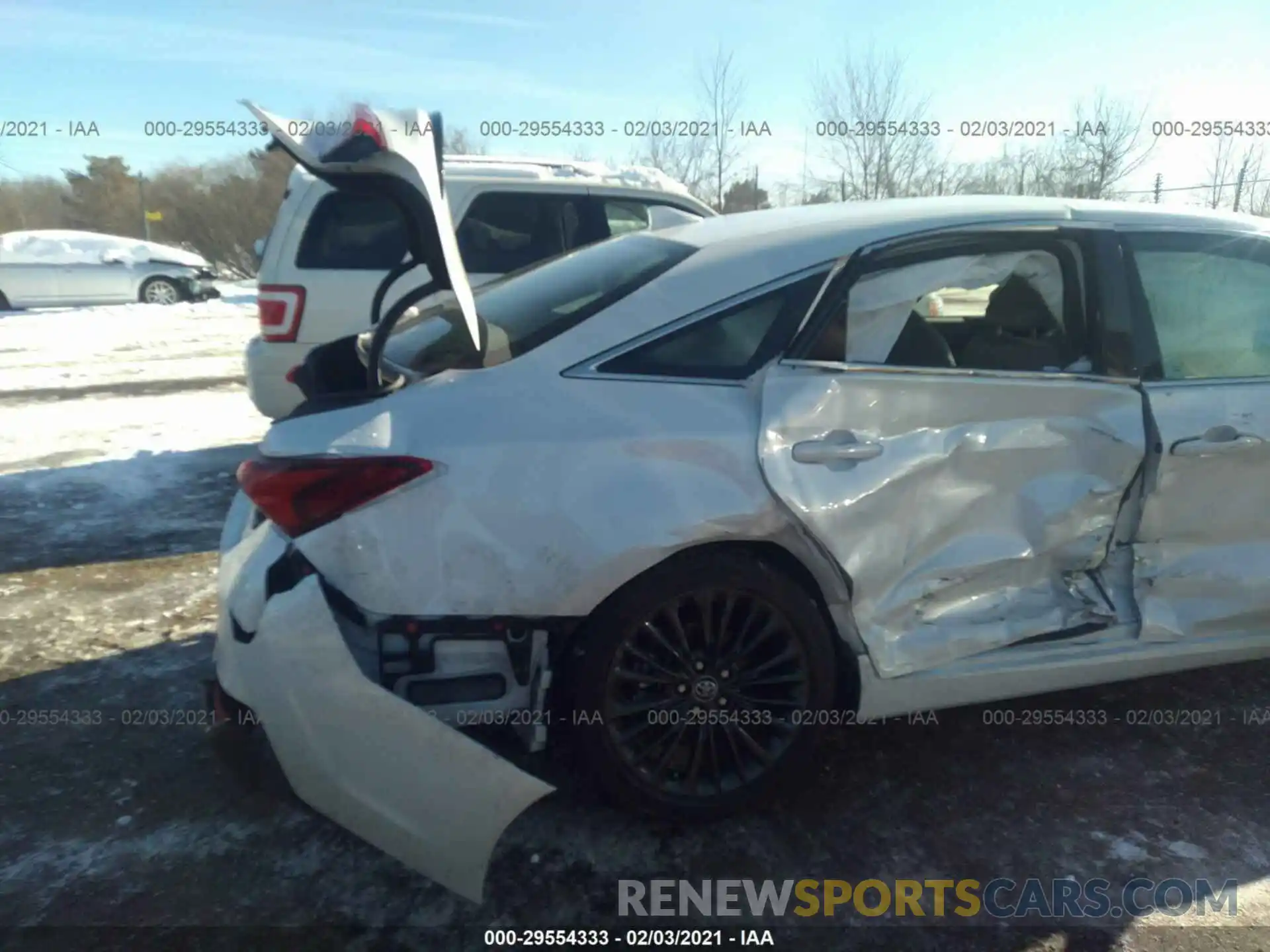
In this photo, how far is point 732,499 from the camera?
7.52 ft

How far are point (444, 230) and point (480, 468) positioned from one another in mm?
601

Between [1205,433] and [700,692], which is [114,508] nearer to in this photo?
[700,692]

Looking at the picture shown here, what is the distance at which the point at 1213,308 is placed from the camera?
2939mm

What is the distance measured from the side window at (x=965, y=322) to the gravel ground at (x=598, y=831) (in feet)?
4.15

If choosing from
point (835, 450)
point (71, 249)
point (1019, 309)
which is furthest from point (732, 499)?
point (71, 249)

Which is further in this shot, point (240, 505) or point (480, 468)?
point (240, 505)

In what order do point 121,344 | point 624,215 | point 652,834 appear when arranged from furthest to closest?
point 121,344 < point 624,215 < point 652,834

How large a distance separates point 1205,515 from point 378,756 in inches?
99.6

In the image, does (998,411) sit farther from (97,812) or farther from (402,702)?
(97,812)

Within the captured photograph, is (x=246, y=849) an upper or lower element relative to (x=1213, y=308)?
lower

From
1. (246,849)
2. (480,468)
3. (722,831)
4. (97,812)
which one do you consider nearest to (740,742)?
(722,831)

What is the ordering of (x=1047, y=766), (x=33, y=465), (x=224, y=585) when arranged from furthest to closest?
(x=33, y=465) < (x=1047, y=766) < (x=224, y=585)

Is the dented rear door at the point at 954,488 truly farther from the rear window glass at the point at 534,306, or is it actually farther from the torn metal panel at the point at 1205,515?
the rear window glass at the point at 534,306

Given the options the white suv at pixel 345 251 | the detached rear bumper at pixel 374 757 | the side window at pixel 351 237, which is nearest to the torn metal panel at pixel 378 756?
the detached rear bumper at pixel 374 757
